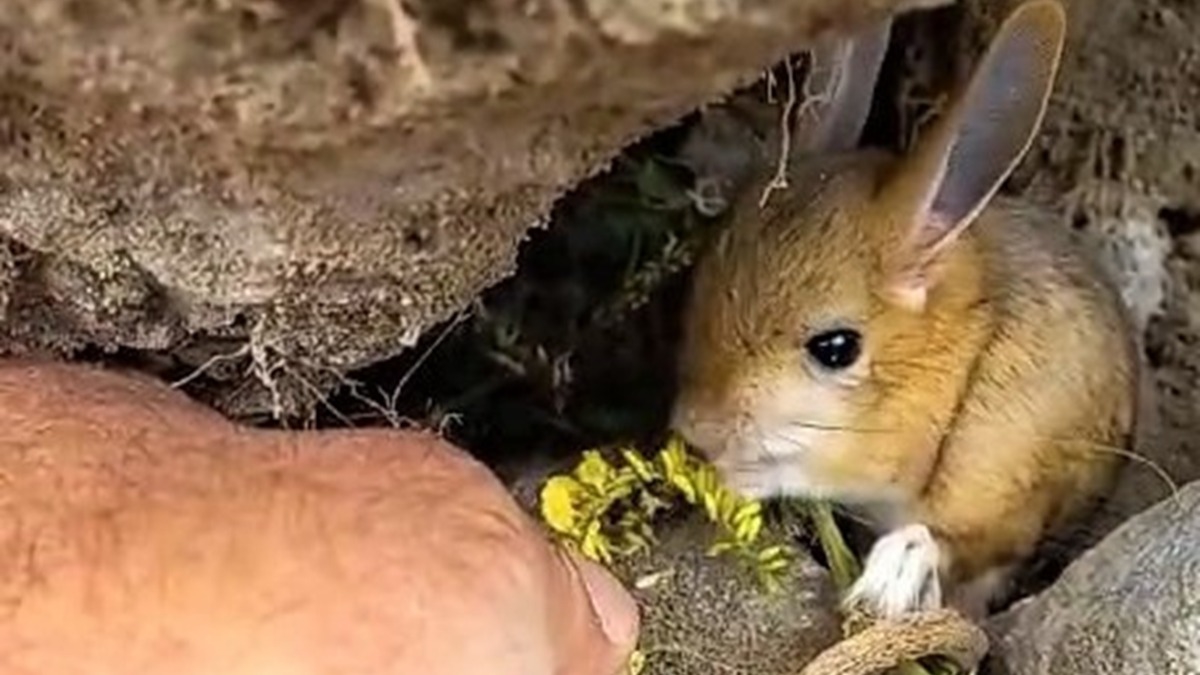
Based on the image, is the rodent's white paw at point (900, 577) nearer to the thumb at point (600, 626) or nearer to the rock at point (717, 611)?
the rock at point (717, 611)

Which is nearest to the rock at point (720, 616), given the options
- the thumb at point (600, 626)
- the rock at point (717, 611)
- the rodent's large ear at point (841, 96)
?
the rock at point (717, 611)

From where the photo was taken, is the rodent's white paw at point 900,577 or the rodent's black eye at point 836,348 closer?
the rodent's white paw at point 900,577

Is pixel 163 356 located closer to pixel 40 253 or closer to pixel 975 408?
pixel 40 253

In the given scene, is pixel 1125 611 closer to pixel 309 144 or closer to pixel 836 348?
pixel 836 348

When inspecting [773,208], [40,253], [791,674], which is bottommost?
[791,674]

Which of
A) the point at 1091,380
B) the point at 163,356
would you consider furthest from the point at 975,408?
the point at 163,356

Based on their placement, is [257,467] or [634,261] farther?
[634,261]
